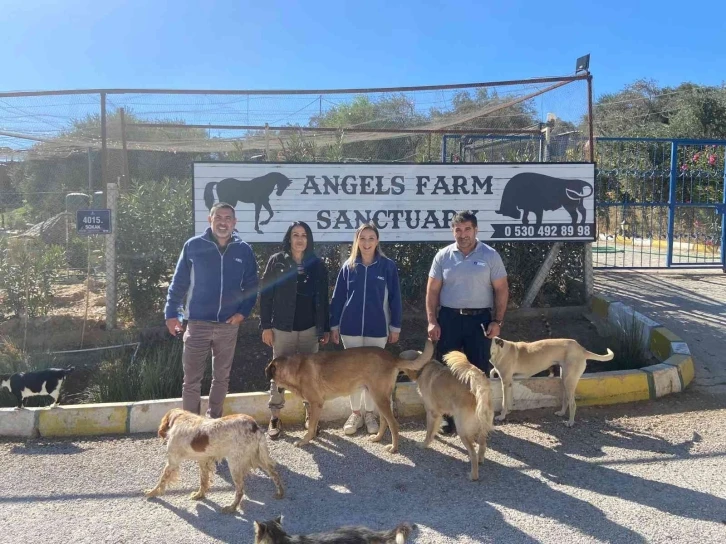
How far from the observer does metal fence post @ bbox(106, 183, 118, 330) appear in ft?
21.4

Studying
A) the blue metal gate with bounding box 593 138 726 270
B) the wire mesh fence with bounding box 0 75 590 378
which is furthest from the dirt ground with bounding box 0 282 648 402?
the blue metal gate with bounding box 593 138 726 270

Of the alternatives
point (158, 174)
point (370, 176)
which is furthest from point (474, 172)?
point (158, 174)

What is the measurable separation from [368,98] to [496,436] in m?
5.39

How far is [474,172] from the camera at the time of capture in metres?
7.13

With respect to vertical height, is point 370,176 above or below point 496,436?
above

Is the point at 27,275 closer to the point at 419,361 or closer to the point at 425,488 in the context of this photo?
the point at 419,361

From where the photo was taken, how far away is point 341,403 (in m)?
5.25

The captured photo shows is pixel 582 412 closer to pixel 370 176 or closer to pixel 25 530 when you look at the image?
pixel 370 176

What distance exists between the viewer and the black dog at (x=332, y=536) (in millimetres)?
2811

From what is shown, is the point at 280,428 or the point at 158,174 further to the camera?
the point at 158,174

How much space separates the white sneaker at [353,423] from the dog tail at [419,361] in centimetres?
74

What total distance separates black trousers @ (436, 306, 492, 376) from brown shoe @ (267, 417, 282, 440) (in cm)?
157

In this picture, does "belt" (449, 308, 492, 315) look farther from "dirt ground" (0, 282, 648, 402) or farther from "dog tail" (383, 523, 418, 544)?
"dog tail" (383, 523, 418, 544)

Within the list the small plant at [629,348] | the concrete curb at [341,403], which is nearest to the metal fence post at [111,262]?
the concrete curb at [341,403]
